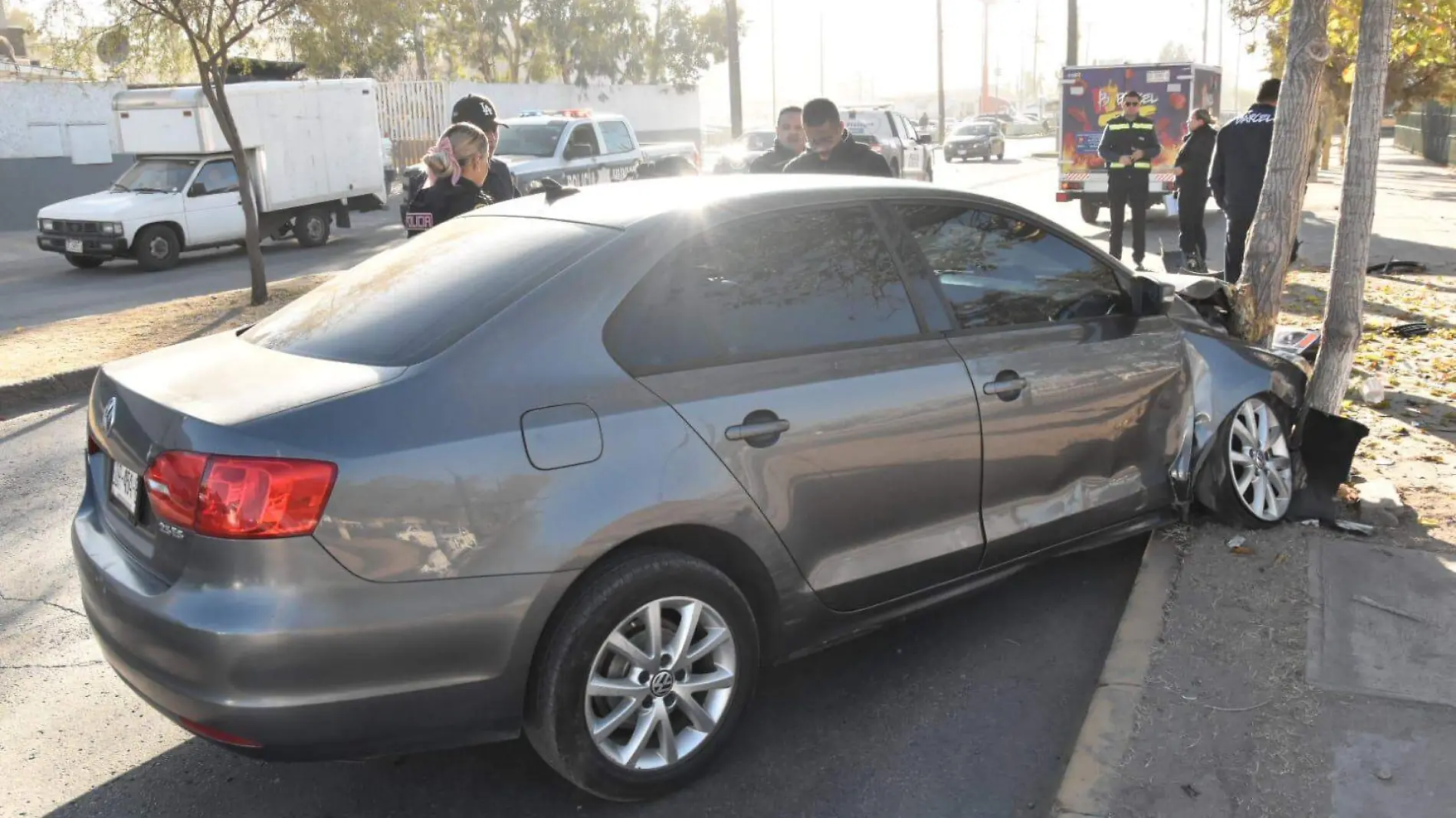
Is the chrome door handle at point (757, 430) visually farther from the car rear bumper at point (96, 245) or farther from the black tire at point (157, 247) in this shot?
the black tire at point (157, 247)

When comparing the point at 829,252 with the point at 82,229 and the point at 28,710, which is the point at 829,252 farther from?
the point at 82,229

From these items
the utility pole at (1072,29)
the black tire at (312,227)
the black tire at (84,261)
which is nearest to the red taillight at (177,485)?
the black tire at (84,261)

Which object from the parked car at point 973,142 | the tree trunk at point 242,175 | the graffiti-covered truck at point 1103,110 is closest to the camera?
the tree trunk at point 242,175

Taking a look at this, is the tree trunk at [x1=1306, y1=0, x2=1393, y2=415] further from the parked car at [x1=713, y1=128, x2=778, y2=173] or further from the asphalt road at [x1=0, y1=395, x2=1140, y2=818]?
the parked car at [x1=713, y1=128, x2=778, y2=173]

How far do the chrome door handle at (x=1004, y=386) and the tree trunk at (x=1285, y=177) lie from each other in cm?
263

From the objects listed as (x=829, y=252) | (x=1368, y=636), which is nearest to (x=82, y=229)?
(x=829, y=252)

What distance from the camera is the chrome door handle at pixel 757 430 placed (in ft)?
10.7

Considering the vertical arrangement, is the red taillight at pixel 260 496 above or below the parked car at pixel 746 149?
below

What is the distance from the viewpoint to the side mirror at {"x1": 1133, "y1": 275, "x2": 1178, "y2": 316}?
14.9ft

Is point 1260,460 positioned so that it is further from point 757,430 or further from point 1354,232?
point 757,430

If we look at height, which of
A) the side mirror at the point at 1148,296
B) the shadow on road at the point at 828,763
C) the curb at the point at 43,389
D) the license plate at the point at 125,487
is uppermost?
the side mirror at the point at 1148,296

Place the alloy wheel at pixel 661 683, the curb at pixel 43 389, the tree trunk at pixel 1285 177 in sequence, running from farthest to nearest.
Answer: the curb at pixel 43 389, the tree trunk at pixel 1285 177, the alloy wheel at pixel 661 683

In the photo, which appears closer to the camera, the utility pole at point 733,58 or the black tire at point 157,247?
the black tire at point 157,247

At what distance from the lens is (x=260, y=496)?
2729 mm
